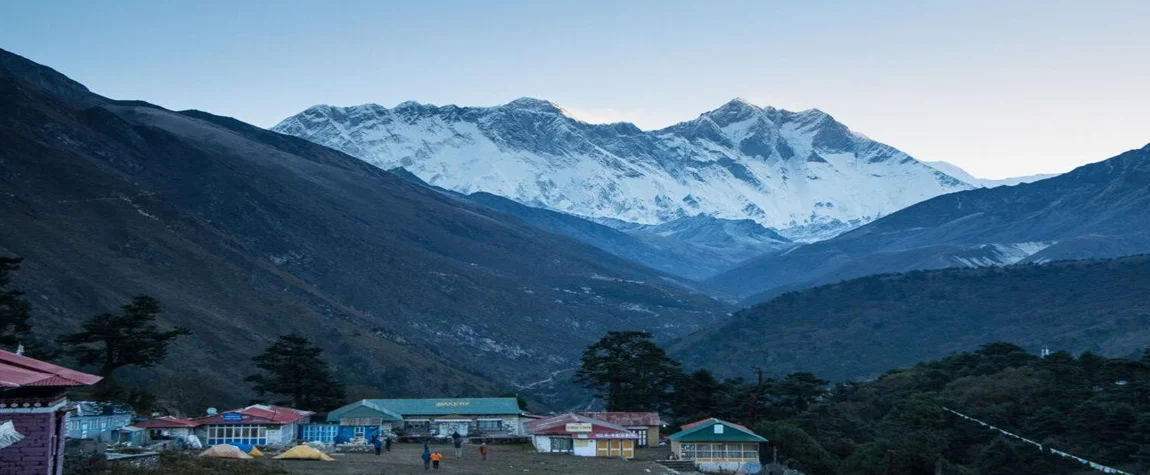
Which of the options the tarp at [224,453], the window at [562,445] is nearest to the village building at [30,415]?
the tarp at [224,453]

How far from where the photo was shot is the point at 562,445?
67188 mm

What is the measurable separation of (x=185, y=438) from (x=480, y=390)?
78.7 metres

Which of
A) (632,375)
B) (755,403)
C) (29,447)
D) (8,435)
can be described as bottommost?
(29,447)

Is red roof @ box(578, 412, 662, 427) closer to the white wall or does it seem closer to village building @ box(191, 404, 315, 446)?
the white wall

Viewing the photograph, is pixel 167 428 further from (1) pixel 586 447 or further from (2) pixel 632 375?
(2) pixel 632 375

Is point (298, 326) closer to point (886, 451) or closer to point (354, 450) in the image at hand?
point (354, 450)

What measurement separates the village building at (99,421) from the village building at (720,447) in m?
27.9

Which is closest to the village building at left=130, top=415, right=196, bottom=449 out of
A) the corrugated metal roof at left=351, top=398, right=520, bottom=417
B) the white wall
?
the corrugated metal roof at left=351, top=398, right=520, bottom=417

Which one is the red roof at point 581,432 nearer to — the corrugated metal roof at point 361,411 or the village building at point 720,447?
the village building at point 720,447

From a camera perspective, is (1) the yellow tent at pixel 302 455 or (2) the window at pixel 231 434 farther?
(2) the window at pixel 231 434

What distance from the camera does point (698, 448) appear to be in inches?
2485

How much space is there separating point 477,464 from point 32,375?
32786 millimetres

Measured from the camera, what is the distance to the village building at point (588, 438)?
65562 mm

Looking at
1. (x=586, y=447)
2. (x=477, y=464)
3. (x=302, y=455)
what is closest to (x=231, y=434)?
(x=302, y=455)
